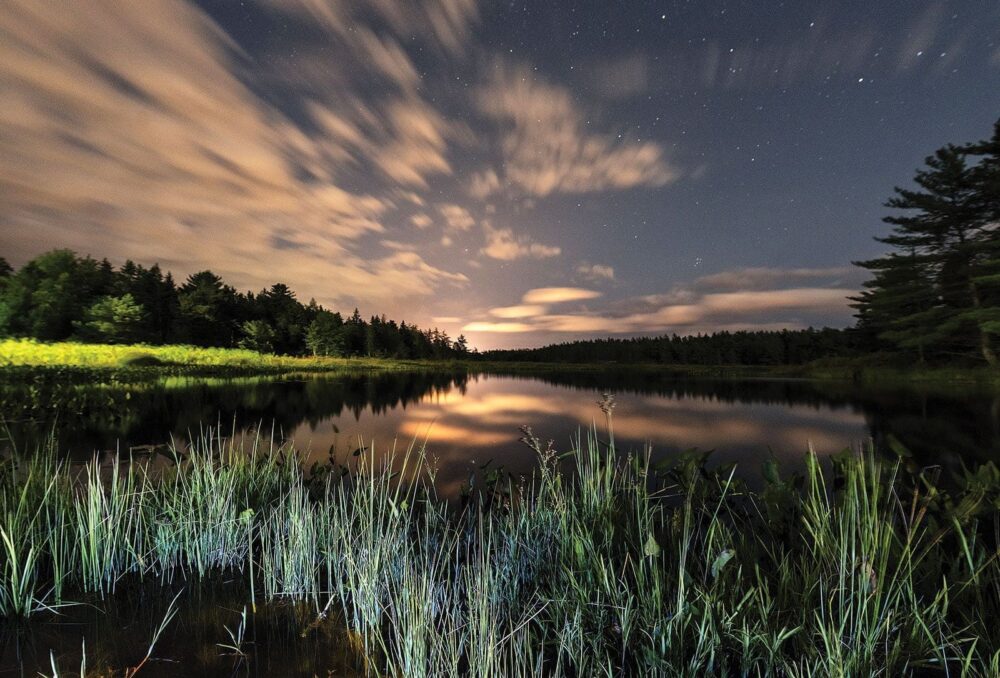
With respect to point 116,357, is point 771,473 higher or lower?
lower

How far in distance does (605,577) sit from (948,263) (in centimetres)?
5253

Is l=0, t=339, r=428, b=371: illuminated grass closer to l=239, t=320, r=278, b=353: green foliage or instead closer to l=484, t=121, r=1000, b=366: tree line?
l=239, t=320, r=278, b=353: green foliage

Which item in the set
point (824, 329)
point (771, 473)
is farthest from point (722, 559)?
point (824, 329)

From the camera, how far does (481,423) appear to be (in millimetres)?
17844

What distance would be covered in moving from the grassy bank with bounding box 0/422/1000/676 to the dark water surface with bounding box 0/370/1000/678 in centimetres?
38

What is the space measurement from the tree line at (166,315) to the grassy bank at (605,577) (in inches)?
2216

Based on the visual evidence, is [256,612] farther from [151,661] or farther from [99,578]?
[99,578]

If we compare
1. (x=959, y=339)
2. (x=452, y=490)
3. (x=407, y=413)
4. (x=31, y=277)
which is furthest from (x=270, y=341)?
(x=959, y=339)

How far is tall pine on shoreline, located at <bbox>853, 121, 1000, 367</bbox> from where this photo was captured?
31.0m

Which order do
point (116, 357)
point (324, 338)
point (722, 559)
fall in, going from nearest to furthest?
point (722, 559) → point (116, 357) → point (324, 338)

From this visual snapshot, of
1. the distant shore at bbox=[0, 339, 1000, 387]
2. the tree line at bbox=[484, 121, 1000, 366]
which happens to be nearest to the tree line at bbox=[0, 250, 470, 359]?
the distant shore at bbox=[0, 339, 1000, 387]

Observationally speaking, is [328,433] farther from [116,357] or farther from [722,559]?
[116,357]

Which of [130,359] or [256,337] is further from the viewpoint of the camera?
[256,337]

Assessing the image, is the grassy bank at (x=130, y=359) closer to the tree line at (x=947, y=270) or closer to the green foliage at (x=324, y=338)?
the green foliage at (x=324, y=338)
